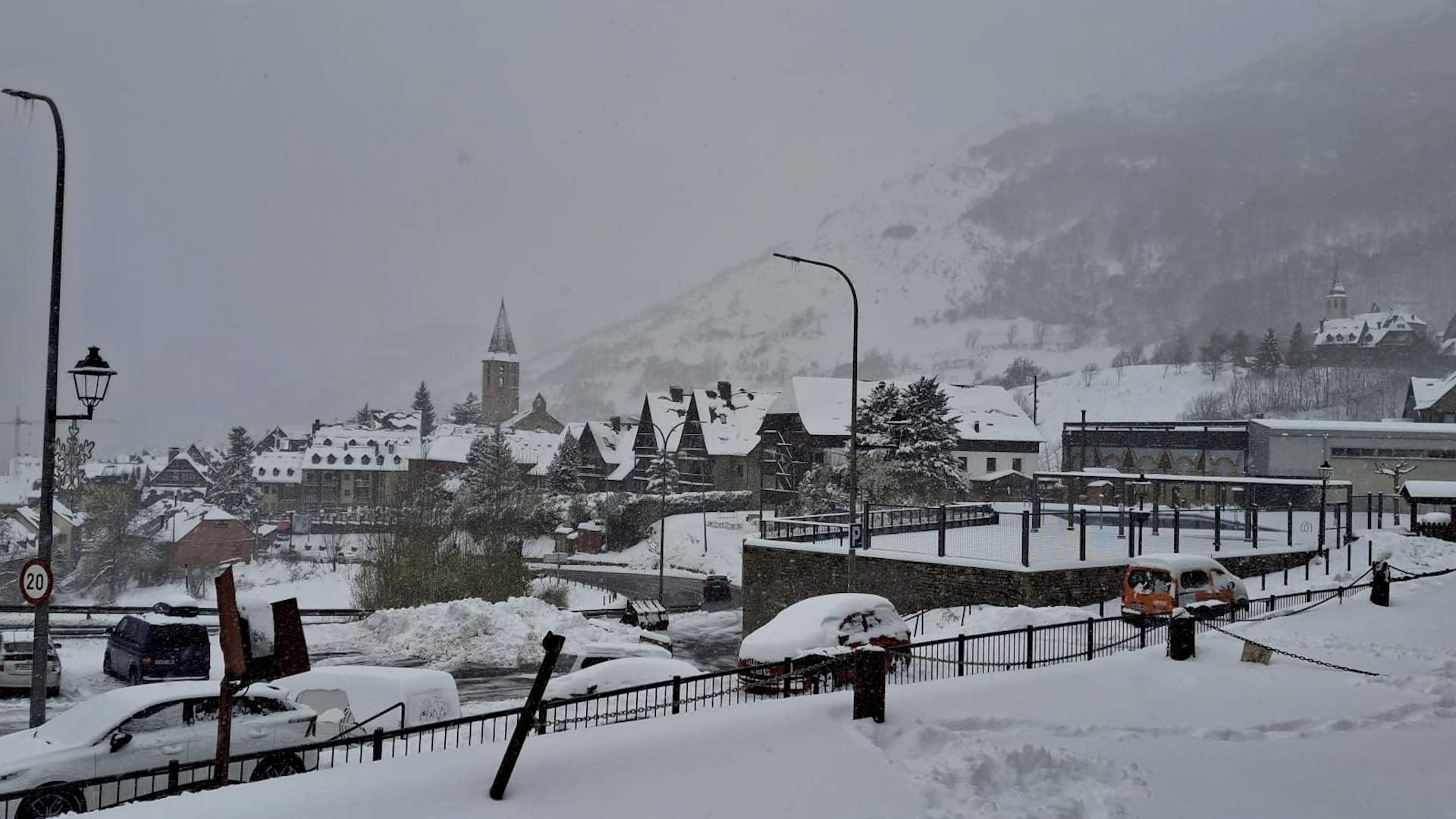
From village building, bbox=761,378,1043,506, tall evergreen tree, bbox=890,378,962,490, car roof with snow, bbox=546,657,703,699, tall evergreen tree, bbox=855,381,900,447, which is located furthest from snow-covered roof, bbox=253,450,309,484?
car roof with snow, bbox=546,657,703,699

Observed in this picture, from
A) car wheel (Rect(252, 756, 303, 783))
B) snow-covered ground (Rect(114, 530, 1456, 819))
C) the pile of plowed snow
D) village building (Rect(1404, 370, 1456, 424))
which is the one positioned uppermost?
village building (Rect(1404, 370, 1456, 424))

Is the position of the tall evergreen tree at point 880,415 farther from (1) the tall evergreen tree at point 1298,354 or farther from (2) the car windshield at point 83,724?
(1) the tall evergreen tree at point 1298,354

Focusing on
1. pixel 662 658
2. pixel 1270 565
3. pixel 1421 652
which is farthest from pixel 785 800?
pixel 1270 565

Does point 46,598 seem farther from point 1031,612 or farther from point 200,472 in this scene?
point 200,472

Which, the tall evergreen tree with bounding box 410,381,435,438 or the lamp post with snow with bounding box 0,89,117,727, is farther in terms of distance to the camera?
the tall evergreen tree with bounding box 410,381,435,438

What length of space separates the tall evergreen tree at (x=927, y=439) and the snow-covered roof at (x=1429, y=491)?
25.2 meters

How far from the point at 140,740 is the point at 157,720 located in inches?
11.3

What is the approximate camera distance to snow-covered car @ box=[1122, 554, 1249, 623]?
2023cm

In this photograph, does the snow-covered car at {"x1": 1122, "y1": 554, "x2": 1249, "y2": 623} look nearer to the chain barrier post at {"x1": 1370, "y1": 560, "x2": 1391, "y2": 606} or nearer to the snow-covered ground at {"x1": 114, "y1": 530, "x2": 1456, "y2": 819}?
the chain barrier post at {"x1": 1370, "y1": 560, "x2": 1391, "y2": 606}

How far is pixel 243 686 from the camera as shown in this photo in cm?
720

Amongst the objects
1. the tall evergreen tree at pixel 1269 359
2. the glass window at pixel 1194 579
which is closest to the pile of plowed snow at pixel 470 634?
the glass window at pixel 1194 579

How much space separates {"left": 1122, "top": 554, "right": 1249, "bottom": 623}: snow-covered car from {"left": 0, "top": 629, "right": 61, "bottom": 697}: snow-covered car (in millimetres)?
21364

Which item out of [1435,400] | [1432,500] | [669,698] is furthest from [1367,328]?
[669,698]

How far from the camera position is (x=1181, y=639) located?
12914mm
